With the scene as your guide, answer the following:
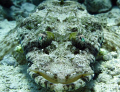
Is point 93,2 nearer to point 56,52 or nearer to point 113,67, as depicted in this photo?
point 113,67

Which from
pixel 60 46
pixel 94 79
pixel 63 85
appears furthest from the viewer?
pixel 94 79

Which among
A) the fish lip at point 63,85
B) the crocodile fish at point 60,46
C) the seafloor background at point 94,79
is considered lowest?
the seafloor background at point 94,79

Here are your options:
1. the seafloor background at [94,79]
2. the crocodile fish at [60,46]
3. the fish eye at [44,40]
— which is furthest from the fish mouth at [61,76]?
the fish eye at [44,40]

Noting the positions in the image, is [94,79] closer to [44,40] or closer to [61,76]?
[61,76]

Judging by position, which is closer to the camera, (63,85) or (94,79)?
(63,85)

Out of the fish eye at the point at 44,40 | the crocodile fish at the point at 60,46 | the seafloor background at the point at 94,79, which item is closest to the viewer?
the crocodile fish at the point at 60,46

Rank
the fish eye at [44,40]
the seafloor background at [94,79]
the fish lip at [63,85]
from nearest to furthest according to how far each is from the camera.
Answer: the fish lip at [63,85]
the seafloor background at [94,79]
the fish eye at [44,40]

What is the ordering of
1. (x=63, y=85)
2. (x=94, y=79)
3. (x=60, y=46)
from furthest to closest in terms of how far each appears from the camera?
(x=94, y=79) → (x=60, y=46) → (x=63, y=85)

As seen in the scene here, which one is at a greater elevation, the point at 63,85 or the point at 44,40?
the point at 44,40

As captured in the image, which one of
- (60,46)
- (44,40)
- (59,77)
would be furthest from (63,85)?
(44,40)

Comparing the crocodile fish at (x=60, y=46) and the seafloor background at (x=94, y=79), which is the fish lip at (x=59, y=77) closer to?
the crocodile fish at (x=60, y=46)
